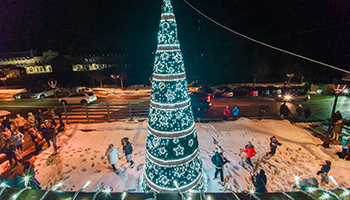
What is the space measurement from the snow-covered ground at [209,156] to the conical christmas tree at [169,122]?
1.65 meters

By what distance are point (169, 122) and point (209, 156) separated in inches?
152

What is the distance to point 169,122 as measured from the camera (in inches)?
139

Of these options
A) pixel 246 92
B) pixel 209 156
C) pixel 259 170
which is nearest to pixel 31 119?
pixel 209 156

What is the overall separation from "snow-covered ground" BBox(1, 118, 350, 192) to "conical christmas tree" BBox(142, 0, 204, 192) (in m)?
1.65

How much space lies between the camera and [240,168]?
5.78 meters

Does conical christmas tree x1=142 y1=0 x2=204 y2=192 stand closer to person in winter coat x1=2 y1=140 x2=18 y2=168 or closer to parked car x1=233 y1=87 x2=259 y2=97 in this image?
person in winter coat x1=2 y1=140 x2=18 y2=168

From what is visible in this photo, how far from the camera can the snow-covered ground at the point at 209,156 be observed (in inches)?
204

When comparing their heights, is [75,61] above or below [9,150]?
above

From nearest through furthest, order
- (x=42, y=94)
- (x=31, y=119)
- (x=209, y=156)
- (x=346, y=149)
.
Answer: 1. (x=346, y=149)
2. (x=209, y=156)
3. (x=31, y=119)
4. (x=42, y=94)

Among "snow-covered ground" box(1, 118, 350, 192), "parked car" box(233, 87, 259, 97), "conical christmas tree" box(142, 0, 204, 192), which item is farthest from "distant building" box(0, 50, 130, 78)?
"conical christmas tree" box(142, 0, 204, 192)

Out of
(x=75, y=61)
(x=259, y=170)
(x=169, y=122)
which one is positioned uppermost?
(x=75, y=61)

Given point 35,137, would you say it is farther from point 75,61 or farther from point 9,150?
point 75,61

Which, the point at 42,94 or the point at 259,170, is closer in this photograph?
the point at 259,170

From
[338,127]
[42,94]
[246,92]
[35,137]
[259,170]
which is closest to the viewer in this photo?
[259,170]
